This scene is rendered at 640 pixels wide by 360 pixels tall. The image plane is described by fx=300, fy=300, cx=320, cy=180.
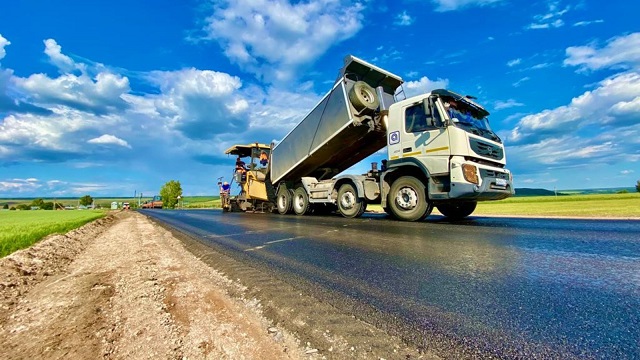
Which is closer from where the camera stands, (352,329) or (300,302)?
(352,329)

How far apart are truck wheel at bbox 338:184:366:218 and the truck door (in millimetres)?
2255

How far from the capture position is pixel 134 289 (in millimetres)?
2861

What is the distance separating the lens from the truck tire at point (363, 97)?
28.4 feet

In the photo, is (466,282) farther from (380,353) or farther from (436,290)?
(380,353)

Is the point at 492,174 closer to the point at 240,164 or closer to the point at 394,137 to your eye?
the point at 394,137

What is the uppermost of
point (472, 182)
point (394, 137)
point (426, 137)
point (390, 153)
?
point (394, 137)

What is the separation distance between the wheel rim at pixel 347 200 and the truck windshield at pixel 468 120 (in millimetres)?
3738

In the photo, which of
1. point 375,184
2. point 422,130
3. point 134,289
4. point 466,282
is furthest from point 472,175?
point 134,289

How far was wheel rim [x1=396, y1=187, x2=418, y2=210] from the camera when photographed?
24.9 ft

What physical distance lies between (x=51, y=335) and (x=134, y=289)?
0.97 metres

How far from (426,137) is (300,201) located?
618cm

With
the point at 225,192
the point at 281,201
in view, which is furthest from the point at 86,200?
the point at 281,201

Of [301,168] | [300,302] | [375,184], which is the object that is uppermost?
[301,168]

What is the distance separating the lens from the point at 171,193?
71.9 m
